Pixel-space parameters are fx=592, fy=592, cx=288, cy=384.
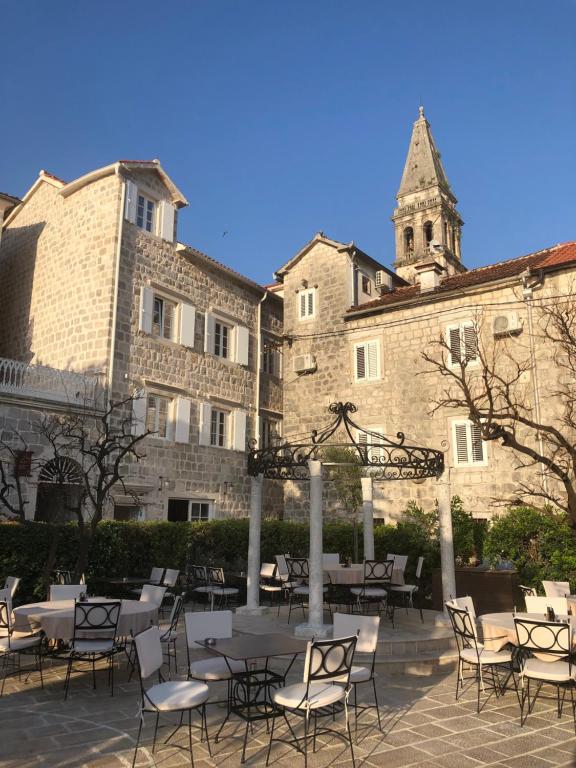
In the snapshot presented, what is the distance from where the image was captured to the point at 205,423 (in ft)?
57.1

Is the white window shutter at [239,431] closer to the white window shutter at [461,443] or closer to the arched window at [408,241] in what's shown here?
the white window shutter at [461,443]

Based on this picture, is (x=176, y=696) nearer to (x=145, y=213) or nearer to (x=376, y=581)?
(x=376, y=581)

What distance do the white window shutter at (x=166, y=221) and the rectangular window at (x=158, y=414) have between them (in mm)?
4688

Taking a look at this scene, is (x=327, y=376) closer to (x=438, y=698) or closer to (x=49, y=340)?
(x=49, y=340)

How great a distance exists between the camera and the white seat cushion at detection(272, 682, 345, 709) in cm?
455

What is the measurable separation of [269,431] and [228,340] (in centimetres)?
342

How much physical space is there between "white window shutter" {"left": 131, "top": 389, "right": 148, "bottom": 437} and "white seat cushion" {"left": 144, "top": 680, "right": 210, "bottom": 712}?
10777mm

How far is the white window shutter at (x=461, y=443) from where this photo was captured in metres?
16.1

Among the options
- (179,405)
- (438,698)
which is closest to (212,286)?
(179,405)

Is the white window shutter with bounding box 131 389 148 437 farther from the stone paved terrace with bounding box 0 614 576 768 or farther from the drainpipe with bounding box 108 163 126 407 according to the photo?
the stone paved terrace with bounding box 0 614 576 768

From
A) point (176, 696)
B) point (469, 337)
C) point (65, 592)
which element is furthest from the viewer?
point (469, 337)

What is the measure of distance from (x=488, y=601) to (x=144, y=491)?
8853 millimetres

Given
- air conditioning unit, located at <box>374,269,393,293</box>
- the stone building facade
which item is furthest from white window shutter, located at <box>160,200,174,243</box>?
air conditioning unit, located at <box>374,269,393,293</box>

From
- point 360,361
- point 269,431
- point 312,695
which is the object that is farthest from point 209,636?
point 269,431
